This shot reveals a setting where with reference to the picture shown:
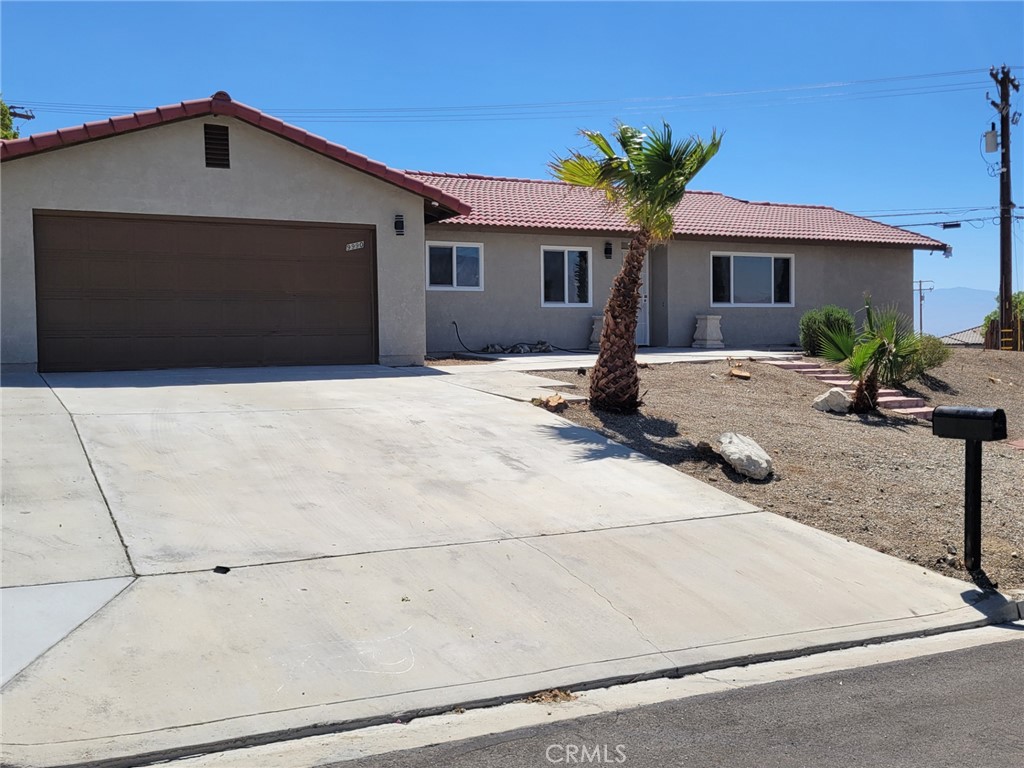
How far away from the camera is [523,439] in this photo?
418 inches

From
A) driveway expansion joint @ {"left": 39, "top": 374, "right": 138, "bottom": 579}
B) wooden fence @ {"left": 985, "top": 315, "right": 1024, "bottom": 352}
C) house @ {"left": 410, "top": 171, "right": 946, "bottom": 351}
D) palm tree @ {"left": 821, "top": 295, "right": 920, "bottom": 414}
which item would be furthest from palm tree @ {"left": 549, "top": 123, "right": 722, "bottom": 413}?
wooden fence @ {"left": 985, "top": 315, "right": 1024, "bottom": 352}

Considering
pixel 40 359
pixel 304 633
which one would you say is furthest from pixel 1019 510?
pixel 40 359

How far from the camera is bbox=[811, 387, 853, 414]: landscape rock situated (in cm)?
1423

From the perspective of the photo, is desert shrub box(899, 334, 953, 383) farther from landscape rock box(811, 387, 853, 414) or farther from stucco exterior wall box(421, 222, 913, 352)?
stucco exterior wall box(421, 222, 913, 352)

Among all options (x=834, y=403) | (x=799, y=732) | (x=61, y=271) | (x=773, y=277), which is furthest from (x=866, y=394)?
(x=61, y=271)

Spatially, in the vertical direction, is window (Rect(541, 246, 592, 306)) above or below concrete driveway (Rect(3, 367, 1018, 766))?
above

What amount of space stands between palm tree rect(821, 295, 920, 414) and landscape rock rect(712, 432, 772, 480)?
4.71m

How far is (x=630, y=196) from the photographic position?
11672 mm

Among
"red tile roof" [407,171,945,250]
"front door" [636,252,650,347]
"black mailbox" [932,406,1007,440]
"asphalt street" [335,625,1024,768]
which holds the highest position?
"red tile roof" [407,171,945,250]

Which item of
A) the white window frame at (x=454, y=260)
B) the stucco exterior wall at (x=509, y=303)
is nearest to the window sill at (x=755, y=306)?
the stucco exterior wall at (x=509, y=303)

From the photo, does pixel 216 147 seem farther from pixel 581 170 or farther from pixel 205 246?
pixel 581 170

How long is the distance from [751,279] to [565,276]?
17.6 feet

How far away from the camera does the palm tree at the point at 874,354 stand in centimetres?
1424

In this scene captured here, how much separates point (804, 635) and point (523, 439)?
4.79 metres
